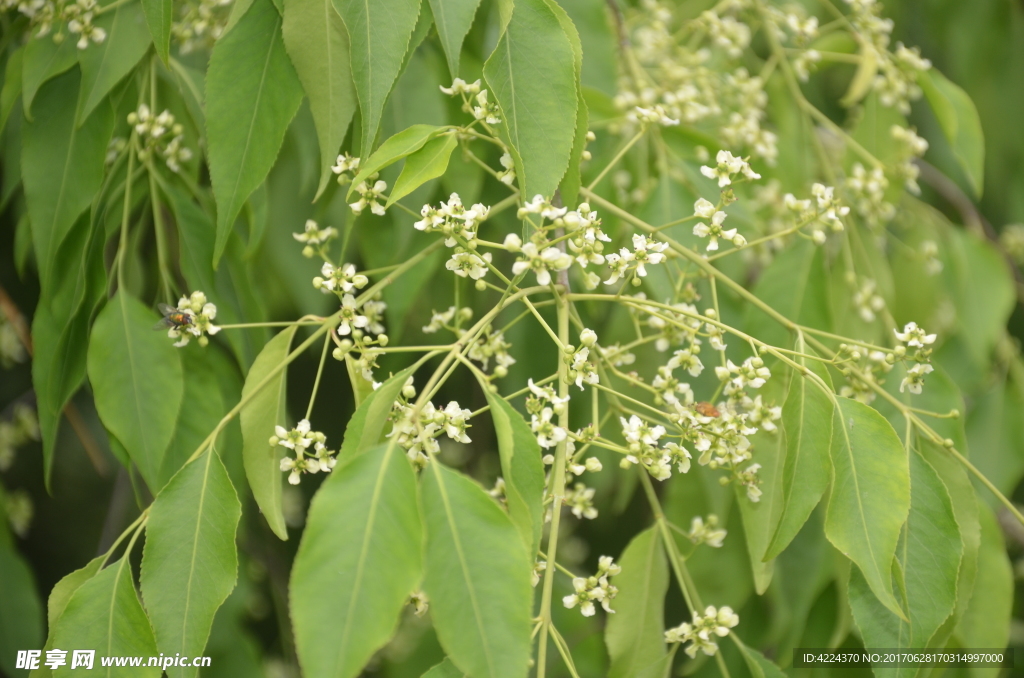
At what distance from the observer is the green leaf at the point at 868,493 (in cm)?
71

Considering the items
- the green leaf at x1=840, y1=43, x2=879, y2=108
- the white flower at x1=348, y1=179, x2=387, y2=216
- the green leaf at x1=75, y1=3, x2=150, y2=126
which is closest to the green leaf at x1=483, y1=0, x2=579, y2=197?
the white flower at x1=348, y1=179, x2=387, y2=216

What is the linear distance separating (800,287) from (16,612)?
1336 mm

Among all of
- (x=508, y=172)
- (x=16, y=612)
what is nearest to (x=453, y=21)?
(x=508, y=172)

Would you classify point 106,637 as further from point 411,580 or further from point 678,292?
point 678,292

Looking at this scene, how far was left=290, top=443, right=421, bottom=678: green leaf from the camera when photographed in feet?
1.77

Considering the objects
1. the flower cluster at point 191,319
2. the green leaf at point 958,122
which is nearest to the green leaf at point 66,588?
the flower cluster at point 191,319

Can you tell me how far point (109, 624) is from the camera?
747mm

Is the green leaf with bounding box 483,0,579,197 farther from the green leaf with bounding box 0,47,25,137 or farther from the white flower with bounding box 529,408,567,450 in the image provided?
the green leaf with bounding box 0,47,25,137

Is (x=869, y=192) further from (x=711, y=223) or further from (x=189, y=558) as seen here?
(x=189, y=558)

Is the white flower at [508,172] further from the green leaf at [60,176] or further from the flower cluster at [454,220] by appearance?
the green leaf at [60,176]

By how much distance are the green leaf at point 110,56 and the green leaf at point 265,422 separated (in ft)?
1.26

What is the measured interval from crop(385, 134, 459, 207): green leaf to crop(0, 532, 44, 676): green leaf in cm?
100

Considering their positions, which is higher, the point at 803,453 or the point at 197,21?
the point at 197,21

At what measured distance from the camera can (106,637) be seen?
741 millimetres
